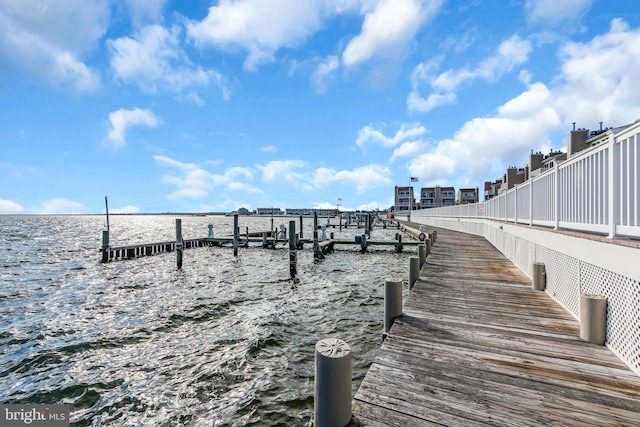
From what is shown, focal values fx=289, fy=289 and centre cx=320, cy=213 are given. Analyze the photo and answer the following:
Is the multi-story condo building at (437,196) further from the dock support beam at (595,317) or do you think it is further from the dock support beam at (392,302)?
the dock support beam at (595,317)

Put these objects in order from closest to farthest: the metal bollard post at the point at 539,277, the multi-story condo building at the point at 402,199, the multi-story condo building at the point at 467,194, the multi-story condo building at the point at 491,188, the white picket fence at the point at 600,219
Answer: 1. the white picket fence at the point at 600,219
2. the metal bollard post at the point at 539,277
3. the multi-story condo building at the point at 491,188
4. the multi-story condo building at the point at 467,194
5. the multi-story condo building at the point at 402,199

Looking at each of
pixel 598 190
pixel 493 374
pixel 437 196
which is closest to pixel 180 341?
pixel 493 374

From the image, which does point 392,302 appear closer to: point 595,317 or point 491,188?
point 595,317

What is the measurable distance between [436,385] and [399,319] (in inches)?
87.9

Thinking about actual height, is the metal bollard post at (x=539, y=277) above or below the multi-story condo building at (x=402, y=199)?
below

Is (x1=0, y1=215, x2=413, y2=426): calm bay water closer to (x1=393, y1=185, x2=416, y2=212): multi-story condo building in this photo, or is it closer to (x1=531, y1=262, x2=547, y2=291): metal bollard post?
(x1=531, y1=262, x2=547, y2=291): metal bollard post

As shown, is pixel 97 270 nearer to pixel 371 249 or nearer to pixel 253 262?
pixel 253 262

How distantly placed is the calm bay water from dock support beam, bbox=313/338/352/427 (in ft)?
9.07

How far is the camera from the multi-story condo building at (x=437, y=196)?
96125 mm

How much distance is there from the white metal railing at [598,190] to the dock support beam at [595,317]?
102 cm

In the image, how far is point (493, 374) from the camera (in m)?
3.73

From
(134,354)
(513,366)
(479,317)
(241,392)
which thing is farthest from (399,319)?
(134,354)

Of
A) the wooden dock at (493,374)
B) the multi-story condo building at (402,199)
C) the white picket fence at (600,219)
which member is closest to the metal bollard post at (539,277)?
the white picket fence at (600,219)

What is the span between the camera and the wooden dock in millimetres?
2973
